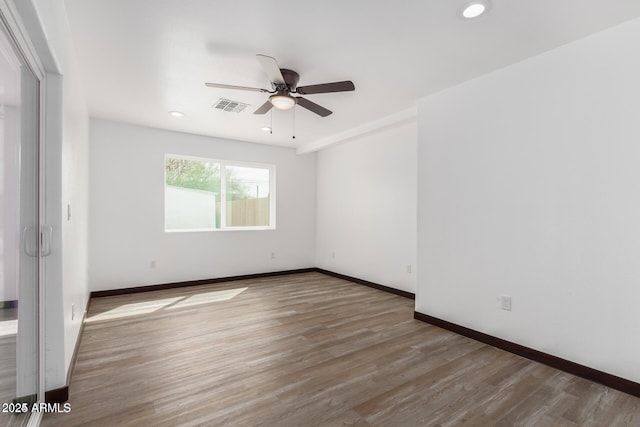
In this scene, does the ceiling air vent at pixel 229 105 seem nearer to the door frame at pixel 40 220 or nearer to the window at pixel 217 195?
the window at pixel 217 195

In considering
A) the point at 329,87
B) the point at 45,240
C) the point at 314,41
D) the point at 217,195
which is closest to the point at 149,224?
the point at 217,195

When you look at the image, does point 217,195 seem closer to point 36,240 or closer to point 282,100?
point 282,100

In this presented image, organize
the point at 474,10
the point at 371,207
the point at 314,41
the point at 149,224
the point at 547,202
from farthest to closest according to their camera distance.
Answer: the point at 371,207, the point at 149,224, the point at 547,202, the point at 314,41, the point at 474,10

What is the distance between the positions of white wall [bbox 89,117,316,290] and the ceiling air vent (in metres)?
1.48

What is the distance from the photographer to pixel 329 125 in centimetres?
451

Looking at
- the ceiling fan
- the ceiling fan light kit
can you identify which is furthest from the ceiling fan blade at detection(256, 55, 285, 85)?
the ceiling fan light kit

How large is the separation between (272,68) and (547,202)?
2.37 m

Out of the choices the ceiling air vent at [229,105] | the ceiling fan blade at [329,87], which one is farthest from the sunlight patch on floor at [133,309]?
the ceiling fan blade at [329,87]

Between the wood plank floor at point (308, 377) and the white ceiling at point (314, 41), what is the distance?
243cm

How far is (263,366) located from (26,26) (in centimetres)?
239

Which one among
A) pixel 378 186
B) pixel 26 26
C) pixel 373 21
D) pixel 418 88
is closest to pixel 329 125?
pixel 378 186

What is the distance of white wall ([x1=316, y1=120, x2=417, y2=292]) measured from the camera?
4.35 meters

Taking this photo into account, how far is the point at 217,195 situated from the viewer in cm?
534

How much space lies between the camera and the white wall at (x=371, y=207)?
14.3 feet
